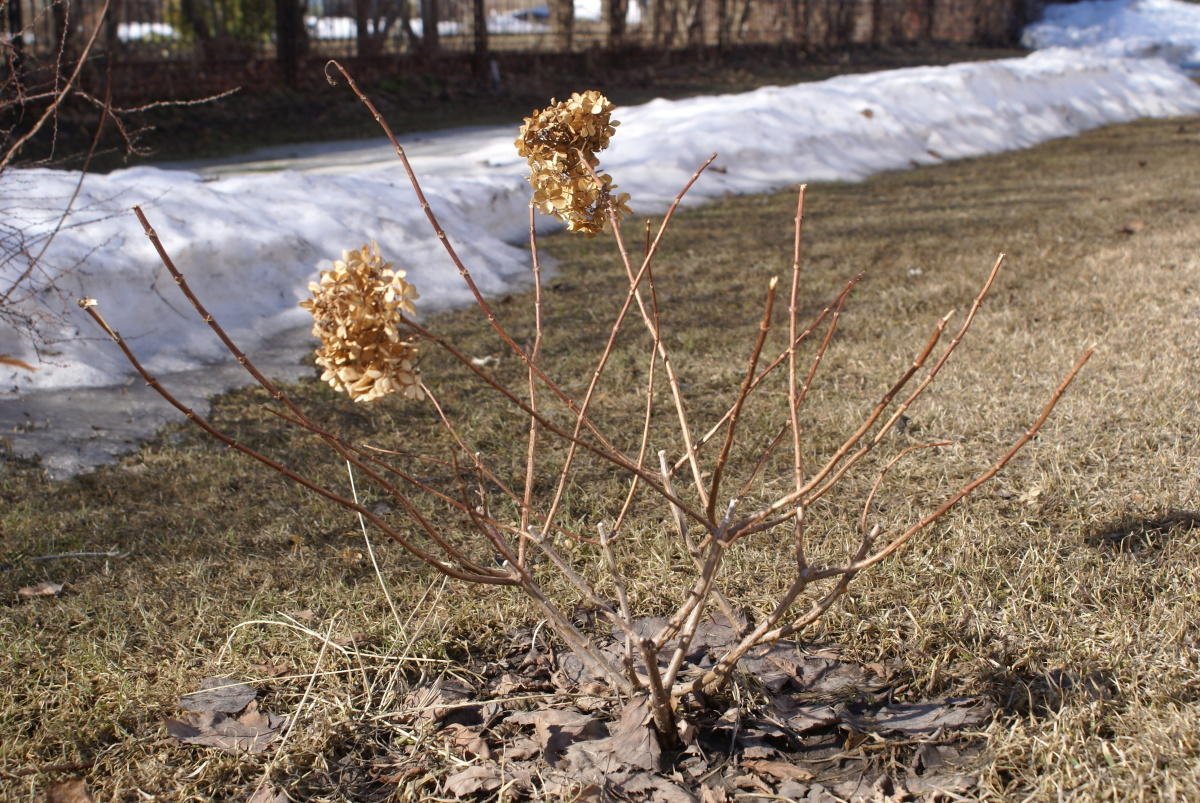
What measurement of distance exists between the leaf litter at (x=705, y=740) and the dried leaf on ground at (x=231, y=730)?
0.25 m

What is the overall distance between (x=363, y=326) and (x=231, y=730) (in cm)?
108

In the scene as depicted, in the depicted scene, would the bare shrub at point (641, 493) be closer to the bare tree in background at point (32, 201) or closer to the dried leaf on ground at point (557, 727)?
the dried leaf on ground at point (557, 727)

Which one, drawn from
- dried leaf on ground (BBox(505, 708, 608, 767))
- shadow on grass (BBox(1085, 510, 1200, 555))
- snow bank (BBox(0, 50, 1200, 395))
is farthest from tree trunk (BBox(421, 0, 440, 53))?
dried leaf on ground (BBox(505, 708, 608, 767))

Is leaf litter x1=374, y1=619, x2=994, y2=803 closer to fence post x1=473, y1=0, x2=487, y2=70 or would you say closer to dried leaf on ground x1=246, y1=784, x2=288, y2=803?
dried leaf on ground x1=246, y1=784, x2=288, y2=803

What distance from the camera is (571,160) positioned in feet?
7.06

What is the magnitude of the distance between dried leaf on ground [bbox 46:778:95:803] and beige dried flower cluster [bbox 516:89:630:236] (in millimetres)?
1388

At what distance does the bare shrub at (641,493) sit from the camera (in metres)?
1.87

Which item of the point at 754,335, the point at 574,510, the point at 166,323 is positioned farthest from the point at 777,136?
the point at 574,510

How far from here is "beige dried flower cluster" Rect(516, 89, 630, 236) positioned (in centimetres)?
209

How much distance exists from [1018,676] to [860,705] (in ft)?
1.12

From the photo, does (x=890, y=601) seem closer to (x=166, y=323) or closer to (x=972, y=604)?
(x=972, y=604)

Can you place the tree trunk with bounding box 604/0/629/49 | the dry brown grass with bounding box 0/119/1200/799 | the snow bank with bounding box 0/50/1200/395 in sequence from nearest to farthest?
the dry brown grass with bounding box 0/119/1200/799, the snow bank with bounding box 0/50/1200/395, the tree trunk with bounding box 604/0/629/49

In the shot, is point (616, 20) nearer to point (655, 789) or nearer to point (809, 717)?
point (809, 717)

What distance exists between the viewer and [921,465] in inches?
139
